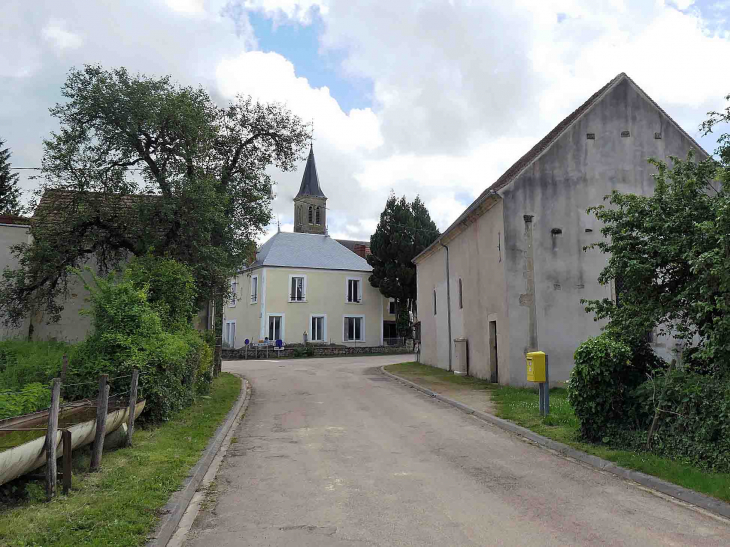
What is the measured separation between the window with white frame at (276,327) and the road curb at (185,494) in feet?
101

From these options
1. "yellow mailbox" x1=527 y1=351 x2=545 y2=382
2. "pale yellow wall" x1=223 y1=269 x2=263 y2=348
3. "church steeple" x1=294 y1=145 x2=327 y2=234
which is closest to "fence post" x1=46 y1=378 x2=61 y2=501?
"yellow mailbox" x1=527 y1=351 x2=545 y2=382

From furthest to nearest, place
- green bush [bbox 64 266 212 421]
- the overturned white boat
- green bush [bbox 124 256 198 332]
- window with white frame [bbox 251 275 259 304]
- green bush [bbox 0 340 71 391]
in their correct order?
window with white frame [bbox 251 275 259 304] → green bush [bbox 124 256 198 332] → green bush [bbox 0 340 71 391] → green bush [bbox 64 266 212 421] → the overturned white boat

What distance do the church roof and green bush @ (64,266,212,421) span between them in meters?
55.9

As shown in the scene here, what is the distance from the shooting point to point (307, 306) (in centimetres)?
4466

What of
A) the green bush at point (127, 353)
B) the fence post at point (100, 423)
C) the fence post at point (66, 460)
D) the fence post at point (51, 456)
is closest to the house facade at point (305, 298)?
the green bush at point (127, 353)

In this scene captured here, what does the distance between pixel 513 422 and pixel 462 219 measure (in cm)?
1228

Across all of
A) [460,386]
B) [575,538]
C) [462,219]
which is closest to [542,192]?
[462,219]

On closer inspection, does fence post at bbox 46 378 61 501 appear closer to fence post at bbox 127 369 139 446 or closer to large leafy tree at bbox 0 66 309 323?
fence post at bbox 127 369 139 446

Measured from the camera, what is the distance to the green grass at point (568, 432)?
7.12 metres

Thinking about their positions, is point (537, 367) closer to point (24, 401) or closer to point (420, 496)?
point (420, 496)

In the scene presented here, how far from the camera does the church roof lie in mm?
67938

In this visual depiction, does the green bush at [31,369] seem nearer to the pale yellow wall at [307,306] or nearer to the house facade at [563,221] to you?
the house facade at [563,221]

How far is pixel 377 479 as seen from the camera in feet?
26.2

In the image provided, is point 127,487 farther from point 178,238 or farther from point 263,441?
point 178,238
